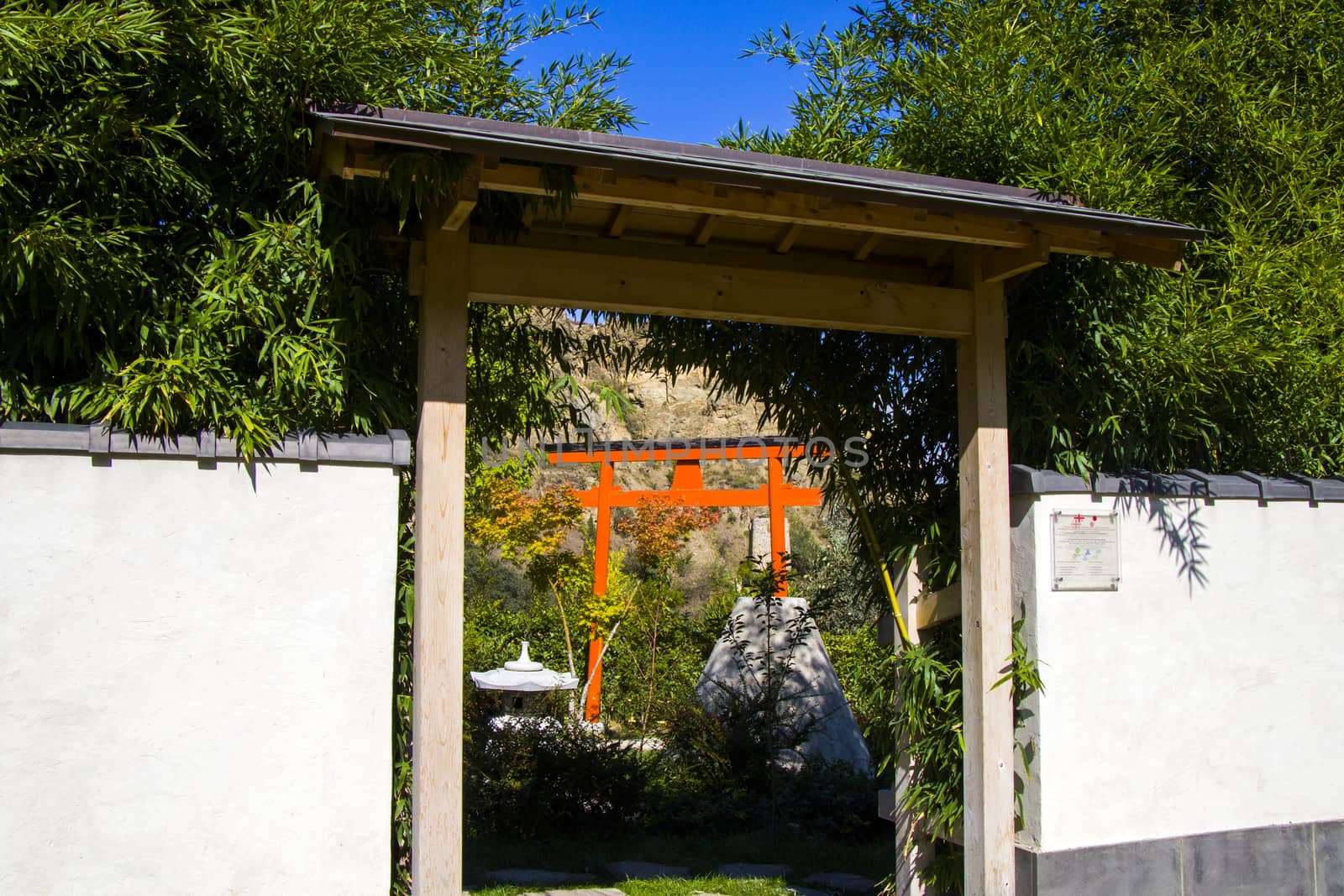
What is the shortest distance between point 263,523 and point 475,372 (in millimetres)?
1934

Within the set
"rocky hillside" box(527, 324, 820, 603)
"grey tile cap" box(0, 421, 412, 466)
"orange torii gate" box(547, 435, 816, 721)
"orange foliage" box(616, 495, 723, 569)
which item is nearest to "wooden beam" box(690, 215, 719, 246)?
"grey tile cap" box(0, 421, 412, 466)

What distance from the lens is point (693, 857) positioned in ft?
17.9

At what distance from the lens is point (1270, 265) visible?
3.59 m

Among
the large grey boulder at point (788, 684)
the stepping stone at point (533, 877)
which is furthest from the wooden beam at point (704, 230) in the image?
the large grey boulder at point (788, 684)

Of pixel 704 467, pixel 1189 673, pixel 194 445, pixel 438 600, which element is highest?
pixel 704 467

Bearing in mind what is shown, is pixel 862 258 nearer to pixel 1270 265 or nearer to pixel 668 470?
pixel 1270 265

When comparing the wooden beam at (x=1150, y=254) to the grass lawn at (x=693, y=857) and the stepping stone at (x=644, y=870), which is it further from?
the stepping stone at (x=644, y=870)

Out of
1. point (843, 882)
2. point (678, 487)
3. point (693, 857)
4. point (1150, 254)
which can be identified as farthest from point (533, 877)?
point (678, 487)

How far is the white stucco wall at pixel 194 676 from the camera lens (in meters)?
2.44

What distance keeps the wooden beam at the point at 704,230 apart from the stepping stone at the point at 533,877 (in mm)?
2978

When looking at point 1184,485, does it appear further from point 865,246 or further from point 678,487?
point 678,487

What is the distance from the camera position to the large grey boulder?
6.69 m

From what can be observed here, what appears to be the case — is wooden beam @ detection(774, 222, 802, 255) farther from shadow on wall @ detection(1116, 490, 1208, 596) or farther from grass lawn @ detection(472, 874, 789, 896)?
grass lawn @ detection(472, 874, 789, 896)

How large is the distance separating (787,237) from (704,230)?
0.27 m
